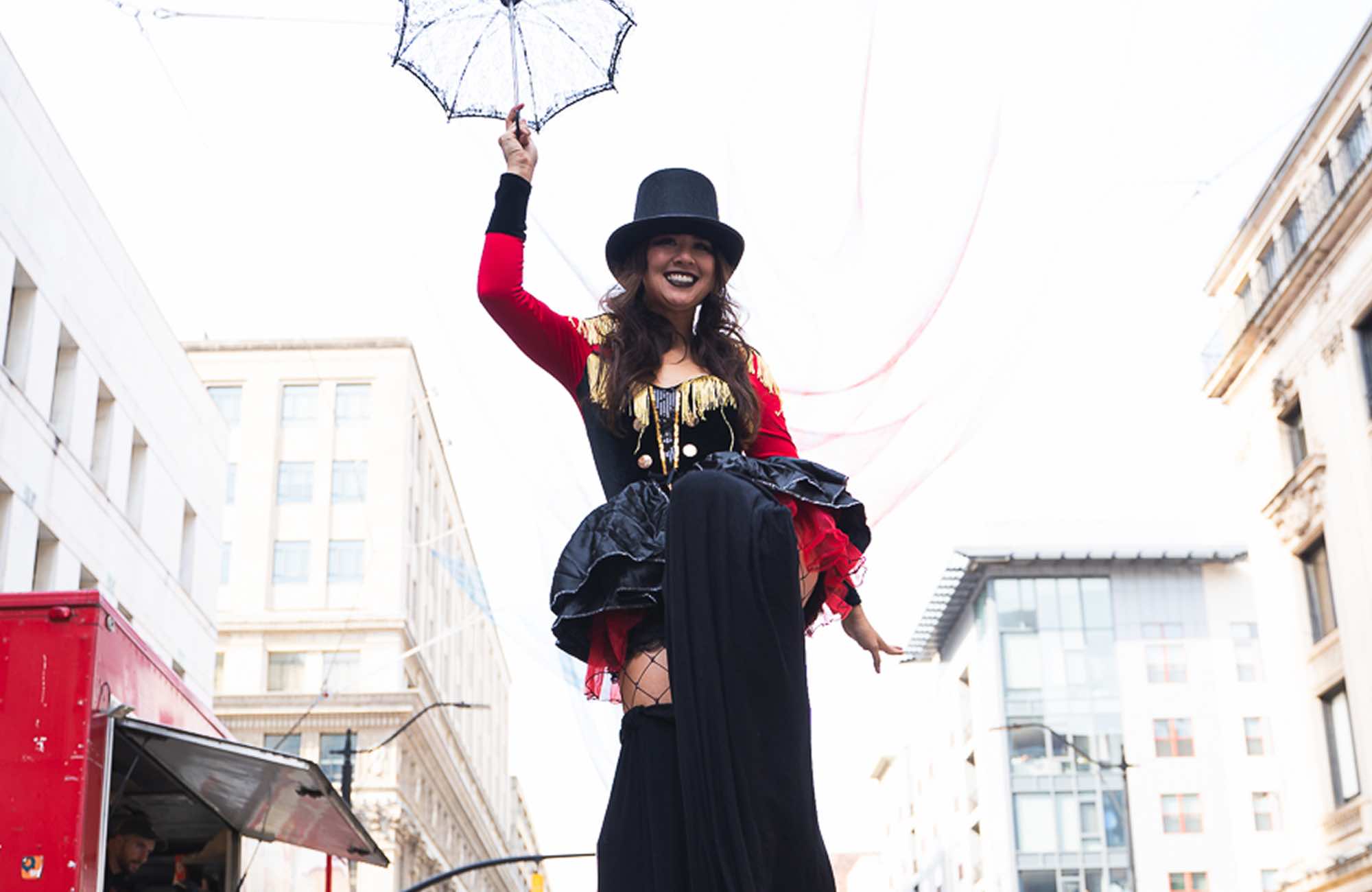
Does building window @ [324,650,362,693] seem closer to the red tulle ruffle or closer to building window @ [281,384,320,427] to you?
building window @ [281,384,320,427]

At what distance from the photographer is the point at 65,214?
2756 cm

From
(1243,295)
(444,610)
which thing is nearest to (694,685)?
(1243,295)

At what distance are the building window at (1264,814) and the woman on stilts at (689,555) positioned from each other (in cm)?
8569

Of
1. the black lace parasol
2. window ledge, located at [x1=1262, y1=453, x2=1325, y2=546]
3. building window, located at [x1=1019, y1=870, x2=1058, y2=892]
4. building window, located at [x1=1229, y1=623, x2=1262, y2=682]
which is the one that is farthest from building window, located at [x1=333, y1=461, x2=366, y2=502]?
the black lace parasol

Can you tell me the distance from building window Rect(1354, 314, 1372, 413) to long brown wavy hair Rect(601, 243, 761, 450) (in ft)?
95.8

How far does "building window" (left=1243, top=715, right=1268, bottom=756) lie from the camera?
3364 inches

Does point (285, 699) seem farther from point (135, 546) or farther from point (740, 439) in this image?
point (740, 439)

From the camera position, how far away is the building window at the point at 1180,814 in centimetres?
8256

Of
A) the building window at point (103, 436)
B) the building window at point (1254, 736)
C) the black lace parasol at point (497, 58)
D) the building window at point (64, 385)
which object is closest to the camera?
the black lace parasol at point (497, 58)

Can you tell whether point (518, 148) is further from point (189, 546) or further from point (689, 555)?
point (189, 546)

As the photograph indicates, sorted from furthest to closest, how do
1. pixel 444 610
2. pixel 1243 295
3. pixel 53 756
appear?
pixel 444 610 < pixel 1243 295 < pixel 53 756

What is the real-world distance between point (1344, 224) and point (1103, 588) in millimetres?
58325

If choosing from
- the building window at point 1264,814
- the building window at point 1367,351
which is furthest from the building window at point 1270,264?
the building window at point 1264,814

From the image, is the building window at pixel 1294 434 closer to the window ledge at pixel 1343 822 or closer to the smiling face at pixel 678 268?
the window ledge at pixel 1343 822
